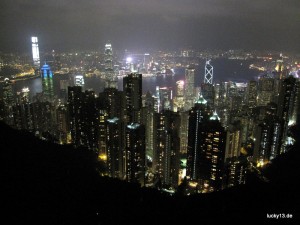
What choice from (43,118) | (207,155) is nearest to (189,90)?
(43,118)

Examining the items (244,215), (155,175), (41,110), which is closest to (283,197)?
(244,215)

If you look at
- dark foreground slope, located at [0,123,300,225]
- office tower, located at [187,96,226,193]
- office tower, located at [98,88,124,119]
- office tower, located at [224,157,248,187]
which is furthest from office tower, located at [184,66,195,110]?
dark foreground slope, located at [0,123,300,225]

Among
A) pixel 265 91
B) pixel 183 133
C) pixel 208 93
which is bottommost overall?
pixel 183 133

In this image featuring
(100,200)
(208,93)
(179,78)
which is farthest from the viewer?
(179,78)

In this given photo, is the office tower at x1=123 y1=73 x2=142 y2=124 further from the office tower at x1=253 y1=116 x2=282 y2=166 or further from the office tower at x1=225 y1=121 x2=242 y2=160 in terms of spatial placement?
the office tower at x1=253 y1=116 x2=282 y2=166

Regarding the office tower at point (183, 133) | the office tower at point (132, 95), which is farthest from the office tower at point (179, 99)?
the office tower at point (183, 133)

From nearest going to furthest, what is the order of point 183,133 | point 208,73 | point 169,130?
1. point 169,130
2. point 183,133
3. point 208,73

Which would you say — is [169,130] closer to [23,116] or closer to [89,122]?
[89,122]

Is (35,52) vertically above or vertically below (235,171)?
above
